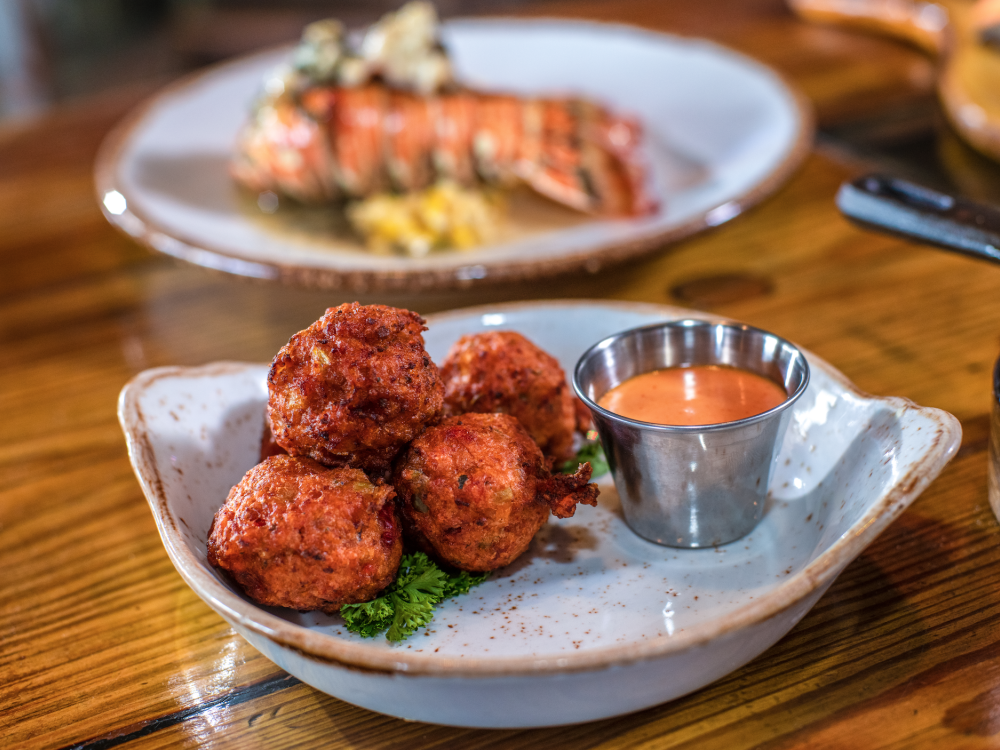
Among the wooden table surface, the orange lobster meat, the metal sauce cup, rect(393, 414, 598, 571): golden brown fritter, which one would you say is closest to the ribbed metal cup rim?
the metal sauce cup

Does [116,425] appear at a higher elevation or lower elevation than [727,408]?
lower

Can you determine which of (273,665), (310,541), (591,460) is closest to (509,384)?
(591,460)

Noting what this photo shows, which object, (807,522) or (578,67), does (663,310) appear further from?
(578,67)

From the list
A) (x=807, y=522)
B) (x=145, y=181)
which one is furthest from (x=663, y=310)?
(x=145, y=181)

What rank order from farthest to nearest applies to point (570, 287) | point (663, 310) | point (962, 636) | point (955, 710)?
1. point (570, 287)
2. point (663, 310)
3. point (962, 636)
4. point (955, 710)

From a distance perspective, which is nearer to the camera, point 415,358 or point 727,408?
point 415,358
